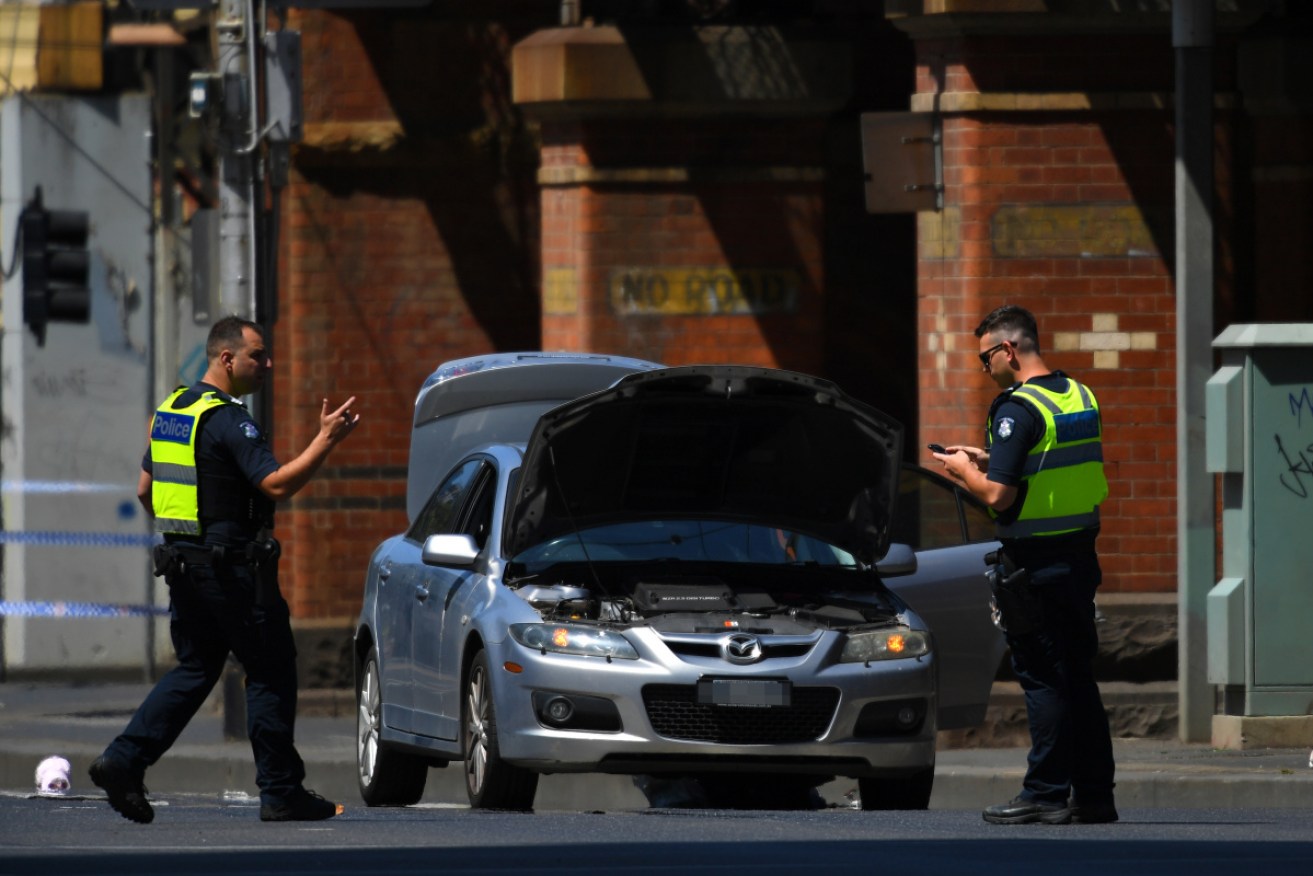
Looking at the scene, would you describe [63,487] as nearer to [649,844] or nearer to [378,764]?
[378,764]

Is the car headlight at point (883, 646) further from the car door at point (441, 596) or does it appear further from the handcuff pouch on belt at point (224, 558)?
the handcuff pouch on belt at point (224, 558)

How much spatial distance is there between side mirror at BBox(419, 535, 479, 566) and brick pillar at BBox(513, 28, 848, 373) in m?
5.51

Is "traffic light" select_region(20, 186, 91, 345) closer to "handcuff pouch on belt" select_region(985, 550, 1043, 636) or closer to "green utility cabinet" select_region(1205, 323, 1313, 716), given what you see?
"green utility cabinet" select_region(1205, 323, 1313, 716)

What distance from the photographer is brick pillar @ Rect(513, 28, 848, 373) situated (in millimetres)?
16703

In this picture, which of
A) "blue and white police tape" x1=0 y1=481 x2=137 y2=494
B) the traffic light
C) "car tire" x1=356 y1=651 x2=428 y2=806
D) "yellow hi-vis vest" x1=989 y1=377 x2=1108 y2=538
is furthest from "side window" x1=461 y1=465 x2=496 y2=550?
the traffic light

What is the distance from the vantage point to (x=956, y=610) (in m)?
13.0

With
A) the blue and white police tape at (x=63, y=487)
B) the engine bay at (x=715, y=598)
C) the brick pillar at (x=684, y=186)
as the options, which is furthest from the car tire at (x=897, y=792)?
the blue and white police tape at (x=63, y=487)

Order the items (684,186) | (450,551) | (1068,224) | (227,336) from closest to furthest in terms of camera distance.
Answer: (227,336), (450,551), (1068,224), (684,186)

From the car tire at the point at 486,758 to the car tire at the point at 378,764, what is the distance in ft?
3.73

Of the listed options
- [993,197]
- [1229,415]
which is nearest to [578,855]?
[1229,415]

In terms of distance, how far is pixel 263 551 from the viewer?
34.3 feet

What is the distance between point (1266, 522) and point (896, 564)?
2775mm

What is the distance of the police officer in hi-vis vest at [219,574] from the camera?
34.3 feet

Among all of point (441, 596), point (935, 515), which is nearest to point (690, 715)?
point (441, 596)
